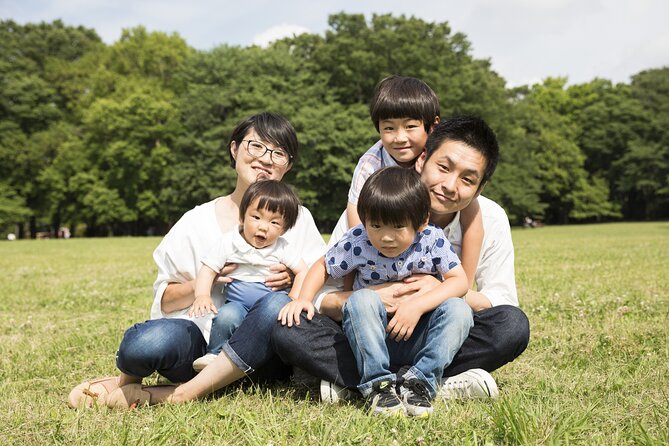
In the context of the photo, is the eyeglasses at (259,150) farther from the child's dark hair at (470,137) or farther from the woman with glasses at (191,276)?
the child's dark hair at (470,137)

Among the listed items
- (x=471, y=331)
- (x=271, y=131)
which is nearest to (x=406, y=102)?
(x=271, y=131)

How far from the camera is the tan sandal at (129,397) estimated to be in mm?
3361

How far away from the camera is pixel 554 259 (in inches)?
532

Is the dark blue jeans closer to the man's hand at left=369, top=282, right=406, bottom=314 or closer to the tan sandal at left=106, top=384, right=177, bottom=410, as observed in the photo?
the man's hand at left=369, top=282, right=406, bottom=314

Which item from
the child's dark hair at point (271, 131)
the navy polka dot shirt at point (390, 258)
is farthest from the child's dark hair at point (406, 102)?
the navy polka dot shirt at point (390, 258)

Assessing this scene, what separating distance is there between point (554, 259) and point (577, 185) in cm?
4450

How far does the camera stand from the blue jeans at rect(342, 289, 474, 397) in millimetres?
3137

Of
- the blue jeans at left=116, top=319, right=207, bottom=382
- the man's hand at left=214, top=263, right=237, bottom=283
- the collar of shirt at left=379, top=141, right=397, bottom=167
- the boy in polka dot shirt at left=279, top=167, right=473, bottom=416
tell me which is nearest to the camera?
the boy in polka dot shirt at left=279, top=167, right=473, bottom=416

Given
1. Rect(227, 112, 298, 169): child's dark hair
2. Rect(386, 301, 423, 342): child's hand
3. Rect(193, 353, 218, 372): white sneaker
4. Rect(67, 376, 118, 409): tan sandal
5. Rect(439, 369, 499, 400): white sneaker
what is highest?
Rect(227, 112, 298, 169): child's dark hair

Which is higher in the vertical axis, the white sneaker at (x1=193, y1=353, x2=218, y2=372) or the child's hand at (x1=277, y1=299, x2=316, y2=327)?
the child's hand at (x1=277, y1=299, x2=316, y2=327)

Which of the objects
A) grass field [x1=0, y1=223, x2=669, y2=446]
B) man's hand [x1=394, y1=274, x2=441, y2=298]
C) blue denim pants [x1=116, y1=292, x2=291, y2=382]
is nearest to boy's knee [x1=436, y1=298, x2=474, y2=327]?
man's hand [x1=394, y1=274, x2=441, y2=298]

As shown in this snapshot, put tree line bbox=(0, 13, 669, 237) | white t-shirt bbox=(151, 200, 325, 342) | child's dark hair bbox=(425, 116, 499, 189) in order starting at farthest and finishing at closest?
tree line bbox=(0, 13, 669, 237), white t-shirt bbox=(151, 200, 325, 342), child's dark hair bbox=(425, 116, 499, 189)

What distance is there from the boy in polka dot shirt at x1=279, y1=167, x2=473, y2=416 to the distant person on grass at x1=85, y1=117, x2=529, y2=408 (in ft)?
0.32

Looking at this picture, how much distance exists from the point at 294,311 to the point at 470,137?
1.46 m
